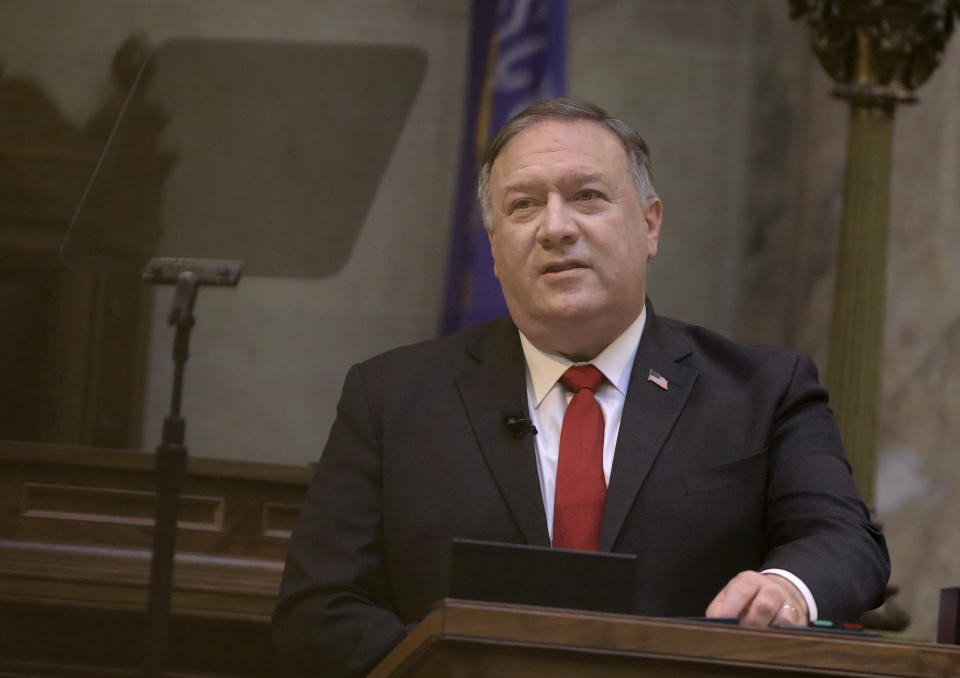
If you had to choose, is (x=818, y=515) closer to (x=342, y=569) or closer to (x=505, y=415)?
(x=505, y=415)

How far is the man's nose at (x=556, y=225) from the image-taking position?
279cm

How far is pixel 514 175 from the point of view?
289 centimetres

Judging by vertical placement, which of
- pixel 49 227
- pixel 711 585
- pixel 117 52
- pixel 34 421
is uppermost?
pixel 117 52

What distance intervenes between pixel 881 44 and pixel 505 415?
8.76 ft

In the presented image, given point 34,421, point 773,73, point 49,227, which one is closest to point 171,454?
point 34,421

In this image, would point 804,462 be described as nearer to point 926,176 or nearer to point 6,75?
point 926,176

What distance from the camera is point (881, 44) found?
15.5 feet

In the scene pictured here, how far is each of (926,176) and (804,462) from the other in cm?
308

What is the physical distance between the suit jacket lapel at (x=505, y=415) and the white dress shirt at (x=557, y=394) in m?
0.03

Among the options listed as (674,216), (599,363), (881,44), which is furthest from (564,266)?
(674,216)

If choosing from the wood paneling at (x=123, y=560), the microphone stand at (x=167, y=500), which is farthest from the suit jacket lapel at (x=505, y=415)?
the wood paneling at (x=123, y=560)

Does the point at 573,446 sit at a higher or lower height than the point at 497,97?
lower

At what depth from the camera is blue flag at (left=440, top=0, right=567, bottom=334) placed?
511cm

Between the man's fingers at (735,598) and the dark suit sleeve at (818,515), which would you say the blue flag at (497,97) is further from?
the man's fingers at (735,598)
